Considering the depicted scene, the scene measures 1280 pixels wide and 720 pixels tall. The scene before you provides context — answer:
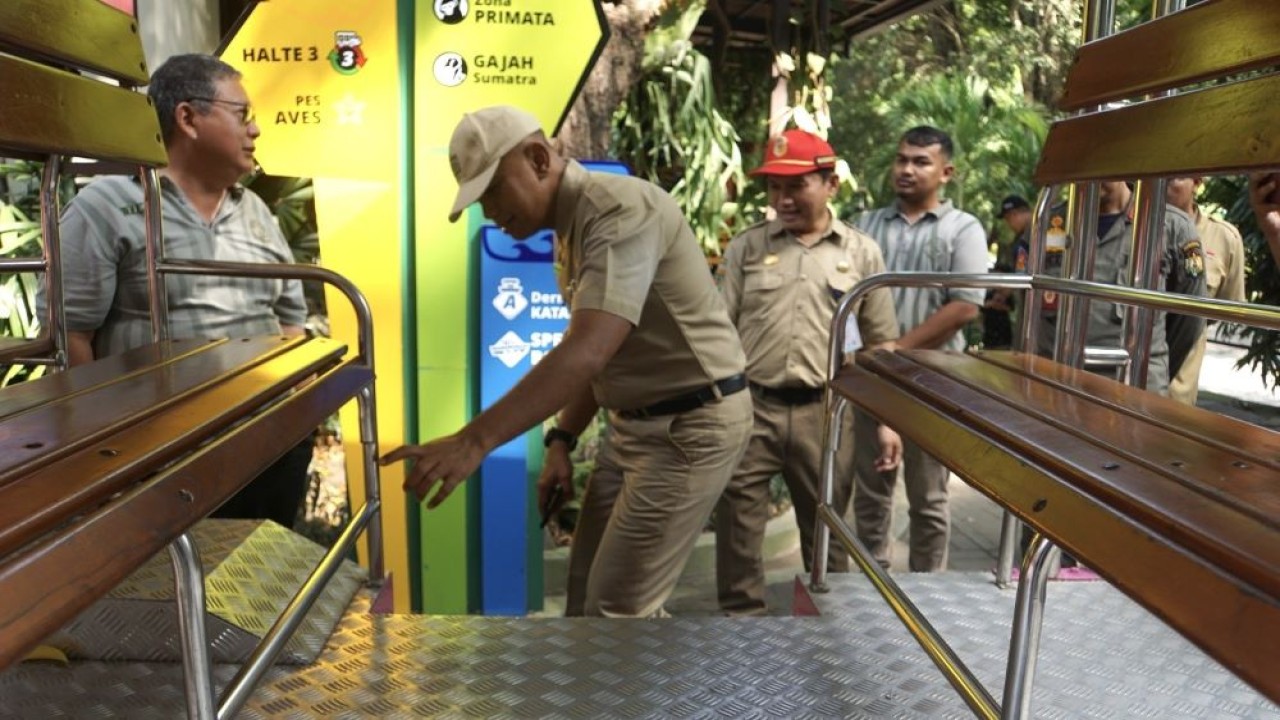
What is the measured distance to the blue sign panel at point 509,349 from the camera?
383 centimetres

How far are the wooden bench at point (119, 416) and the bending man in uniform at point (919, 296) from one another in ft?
Answer: 8.26

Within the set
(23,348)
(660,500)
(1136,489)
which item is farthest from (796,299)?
(1136,489)

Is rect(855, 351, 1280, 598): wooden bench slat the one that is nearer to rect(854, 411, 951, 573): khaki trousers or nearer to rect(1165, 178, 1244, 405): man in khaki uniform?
rect(854, 411, 951, 573): khaki trousers

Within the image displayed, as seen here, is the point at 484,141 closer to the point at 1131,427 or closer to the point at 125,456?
the point at 125,456

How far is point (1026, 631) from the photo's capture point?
1.38m

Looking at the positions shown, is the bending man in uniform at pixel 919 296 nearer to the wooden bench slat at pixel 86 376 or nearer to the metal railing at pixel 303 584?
the metal railing at pixel 303 584

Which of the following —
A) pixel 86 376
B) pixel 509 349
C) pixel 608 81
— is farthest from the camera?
pixel 608 81

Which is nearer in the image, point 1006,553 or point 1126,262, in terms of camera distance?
point 1006,553

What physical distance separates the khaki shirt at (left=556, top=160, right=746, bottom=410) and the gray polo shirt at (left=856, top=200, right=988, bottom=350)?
160 cm

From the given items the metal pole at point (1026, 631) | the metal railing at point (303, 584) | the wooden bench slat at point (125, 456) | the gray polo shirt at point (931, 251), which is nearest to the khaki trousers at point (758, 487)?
the gray polo shirt at point (931, 251)

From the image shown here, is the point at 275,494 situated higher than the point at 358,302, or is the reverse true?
the point at 358,302

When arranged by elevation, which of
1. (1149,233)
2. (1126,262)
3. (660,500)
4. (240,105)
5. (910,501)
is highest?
(240,105)

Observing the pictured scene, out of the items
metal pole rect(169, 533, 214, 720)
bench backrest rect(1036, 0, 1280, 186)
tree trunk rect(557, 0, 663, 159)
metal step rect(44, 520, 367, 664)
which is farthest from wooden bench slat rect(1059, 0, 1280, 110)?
tree trunk rect(557, 0, 663, 159)

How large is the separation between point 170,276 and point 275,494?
755 millimetres
